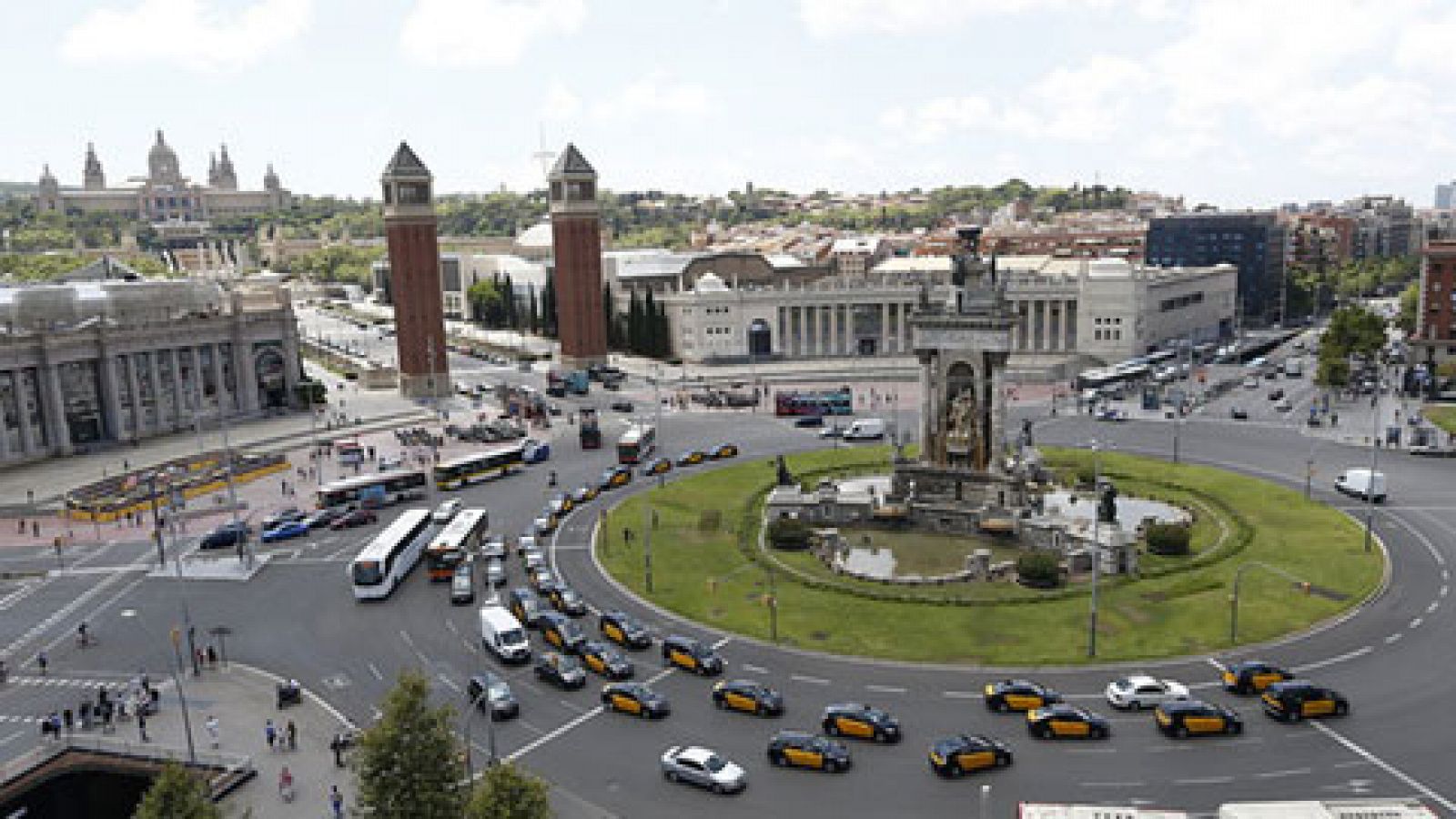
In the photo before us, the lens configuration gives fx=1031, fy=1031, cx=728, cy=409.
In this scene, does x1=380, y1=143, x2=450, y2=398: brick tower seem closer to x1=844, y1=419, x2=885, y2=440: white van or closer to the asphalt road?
x1=844, y1=419, x2=885, y2=440: white van

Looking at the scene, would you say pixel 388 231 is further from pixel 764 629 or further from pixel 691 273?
pixel 764 629

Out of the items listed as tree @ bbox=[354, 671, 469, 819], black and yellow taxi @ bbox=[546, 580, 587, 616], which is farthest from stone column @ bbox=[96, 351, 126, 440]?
tree @ bbox=[354, 671, 469, 819]

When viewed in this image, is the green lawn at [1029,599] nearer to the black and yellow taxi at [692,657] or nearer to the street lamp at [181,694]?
the black and yellow taxi at [692,657]

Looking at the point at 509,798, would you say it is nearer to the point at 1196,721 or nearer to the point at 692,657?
the point at 692,657

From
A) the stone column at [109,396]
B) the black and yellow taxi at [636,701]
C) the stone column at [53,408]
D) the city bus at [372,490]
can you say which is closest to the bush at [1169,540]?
the black and yellow taxi at [636,701]

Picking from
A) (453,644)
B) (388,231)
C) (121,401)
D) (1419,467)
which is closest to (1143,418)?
(1419,467)

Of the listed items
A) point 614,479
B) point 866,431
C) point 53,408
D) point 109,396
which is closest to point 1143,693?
point 614,479
